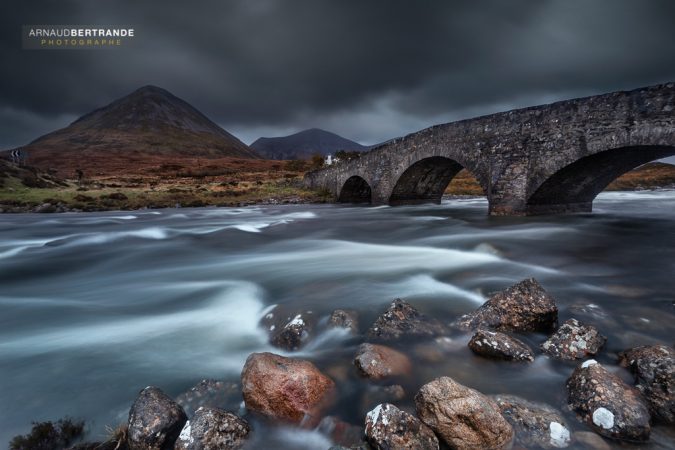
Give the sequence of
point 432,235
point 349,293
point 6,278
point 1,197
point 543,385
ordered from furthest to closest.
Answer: point 1,197, point 432,235, point 6,278, point 349,293, point 543,385

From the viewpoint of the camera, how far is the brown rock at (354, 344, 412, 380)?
2.65m

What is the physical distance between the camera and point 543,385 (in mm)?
2504

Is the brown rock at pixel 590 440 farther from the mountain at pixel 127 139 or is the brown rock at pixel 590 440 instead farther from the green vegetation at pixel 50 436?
the mountain at pixel 127 139

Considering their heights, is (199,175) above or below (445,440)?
above

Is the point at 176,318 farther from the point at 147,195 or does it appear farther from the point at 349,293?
the point at 147,195

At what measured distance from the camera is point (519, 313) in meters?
3.23

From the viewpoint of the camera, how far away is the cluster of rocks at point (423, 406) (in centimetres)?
200

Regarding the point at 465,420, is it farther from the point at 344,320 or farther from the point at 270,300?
the point at 270,300

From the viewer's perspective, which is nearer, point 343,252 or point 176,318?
point 176,318

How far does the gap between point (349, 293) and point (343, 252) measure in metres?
2.95

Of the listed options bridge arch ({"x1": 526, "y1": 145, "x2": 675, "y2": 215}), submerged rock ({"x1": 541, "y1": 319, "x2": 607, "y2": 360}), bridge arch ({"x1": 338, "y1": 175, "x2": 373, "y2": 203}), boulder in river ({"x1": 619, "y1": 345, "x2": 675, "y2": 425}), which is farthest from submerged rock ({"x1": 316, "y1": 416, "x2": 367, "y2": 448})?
bridge arch ({"x1": 338, "y1": 175, "x2": 373, "y2": 203})

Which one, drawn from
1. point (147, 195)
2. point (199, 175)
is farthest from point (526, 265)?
point (199, 175)

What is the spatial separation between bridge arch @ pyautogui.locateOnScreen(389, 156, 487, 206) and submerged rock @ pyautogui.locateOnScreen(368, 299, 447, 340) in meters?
12.3

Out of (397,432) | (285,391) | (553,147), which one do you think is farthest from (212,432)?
(553,147)
